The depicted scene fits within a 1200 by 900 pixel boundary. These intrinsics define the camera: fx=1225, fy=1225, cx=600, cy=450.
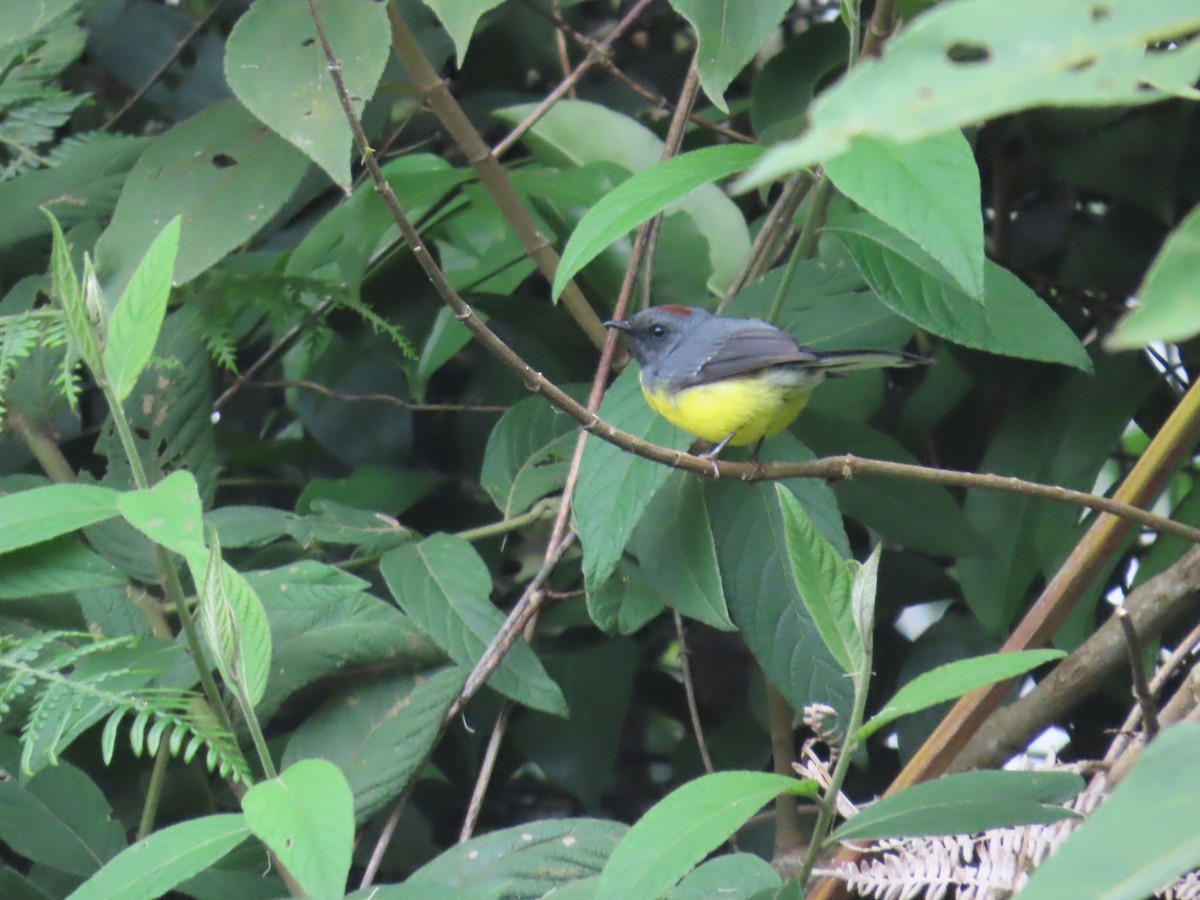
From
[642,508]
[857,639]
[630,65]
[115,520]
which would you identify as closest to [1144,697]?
[857,639]

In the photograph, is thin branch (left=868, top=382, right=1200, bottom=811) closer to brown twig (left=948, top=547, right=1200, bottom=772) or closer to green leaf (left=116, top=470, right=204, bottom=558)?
brown twig (left=948, top=547, right=1200, bottom=772)

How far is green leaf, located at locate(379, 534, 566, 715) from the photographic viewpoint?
1658mm

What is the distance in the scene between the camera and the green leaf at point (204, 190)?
5.86ft

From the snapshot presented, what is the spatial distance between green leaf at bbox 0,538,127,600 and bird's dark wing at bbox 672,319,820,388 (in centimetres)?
101

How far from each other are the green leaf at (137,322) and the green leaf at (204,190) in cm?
55

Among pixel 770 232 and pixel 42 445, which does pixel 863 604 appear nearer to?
pixel 770 232

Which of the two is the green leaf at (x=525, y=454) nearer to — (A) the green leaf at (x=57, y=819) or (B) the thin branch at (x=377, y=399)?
(B) the thin branch at (x=377, y=399)

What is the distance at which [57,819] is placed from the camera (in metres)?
1.50

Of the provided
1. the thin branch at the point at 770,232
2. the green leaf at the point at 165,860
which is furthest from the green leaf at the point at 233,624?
the thin branch at the point at 770,232

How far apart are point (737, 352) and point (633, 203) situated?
46.5 inches

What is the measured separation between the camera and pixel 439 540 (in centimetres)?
181

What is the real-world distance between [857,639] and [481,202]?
1.31 metres

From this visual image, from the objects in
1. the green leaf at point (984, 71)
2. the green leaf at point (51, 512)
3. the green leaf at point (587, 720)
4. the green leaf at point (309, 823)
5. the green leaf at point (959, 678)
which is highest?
the green leaf at point (984, 71)

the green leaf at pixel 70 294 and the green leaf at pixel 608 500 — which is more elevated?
the green leaf at pixel 70 294
